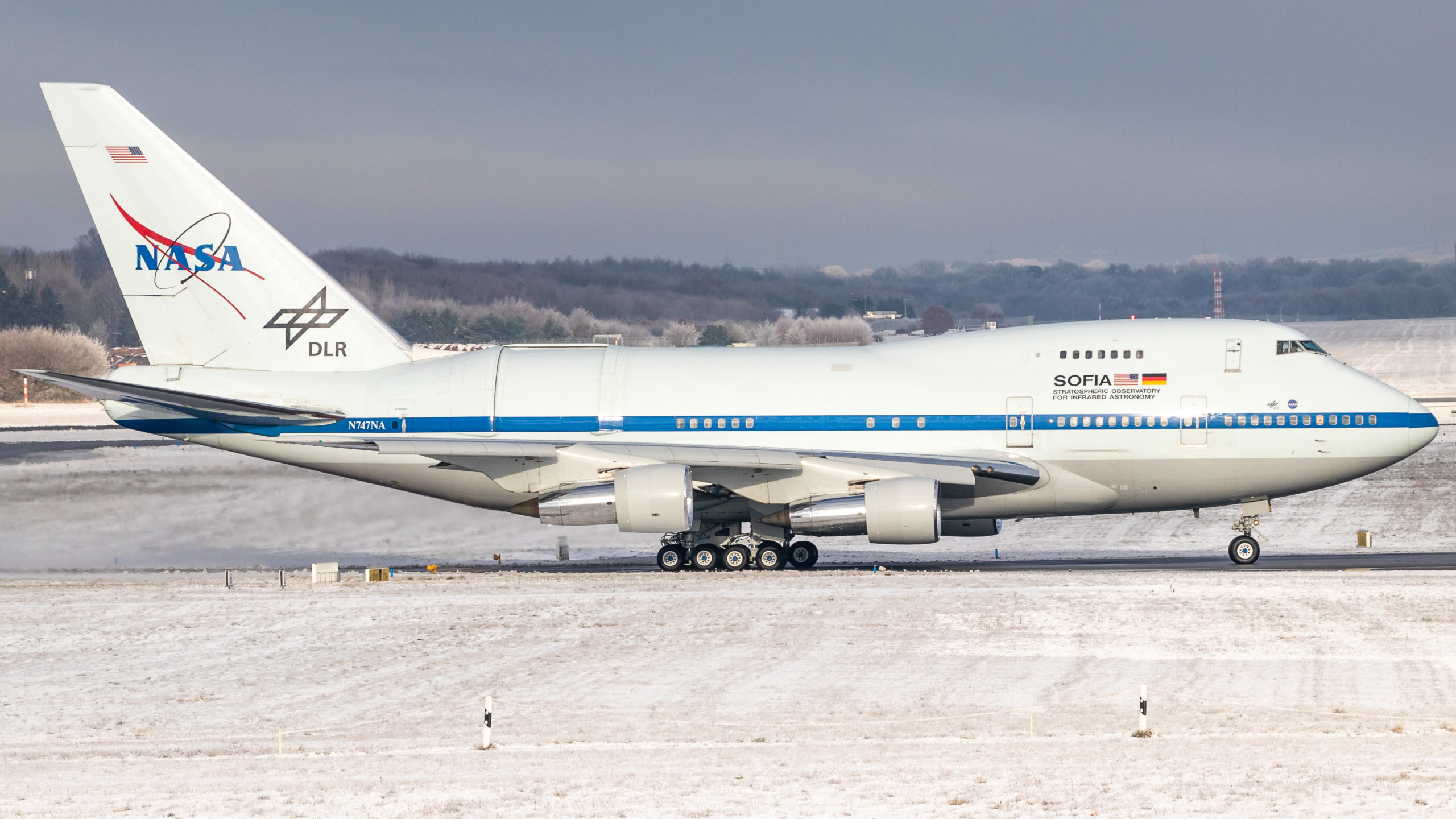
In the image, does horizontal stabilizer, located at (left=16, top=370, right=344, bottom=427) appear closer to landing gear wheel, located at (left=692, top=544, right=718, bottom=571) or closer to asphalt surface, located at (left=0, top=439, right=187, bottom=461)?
landing gear wheel, located at (left=692, top=544, right=718, bottom=571)

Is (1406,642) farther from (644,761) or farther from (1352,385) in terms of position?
(644,761)

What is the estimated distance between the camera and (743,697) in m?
18.6

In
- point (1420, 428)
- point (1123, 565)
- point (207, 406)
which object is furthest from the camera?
point (1123, 565)

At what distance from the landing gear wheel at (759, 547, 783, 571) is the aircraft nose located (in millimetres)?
14521

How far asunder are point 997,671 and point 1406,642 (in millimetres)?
7089

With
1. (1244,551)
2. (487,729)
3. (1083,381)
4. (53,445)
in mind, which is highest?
(1083,381)

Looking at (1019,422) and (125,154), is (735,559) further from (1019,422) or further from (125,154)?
(125,154)

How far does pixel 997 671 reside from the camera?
20109 mm

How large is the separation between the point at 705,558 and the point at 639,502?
3.05m

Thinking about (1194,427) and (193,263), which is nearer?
(1194,427)

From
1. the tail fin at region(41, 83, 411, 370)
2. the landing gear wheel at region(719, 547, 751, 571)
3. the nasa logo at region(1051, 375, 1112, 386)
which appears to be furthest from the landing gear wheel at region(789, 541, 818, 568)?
the tail fin at region(41, 83, 411, 370)

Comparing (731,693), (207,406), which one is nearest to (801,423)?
(731,693)

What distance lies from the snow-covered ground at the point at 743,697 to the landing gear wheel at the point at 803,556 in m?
3.46

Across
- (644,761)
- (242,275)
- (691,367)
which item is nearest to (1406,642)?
(644,761)
